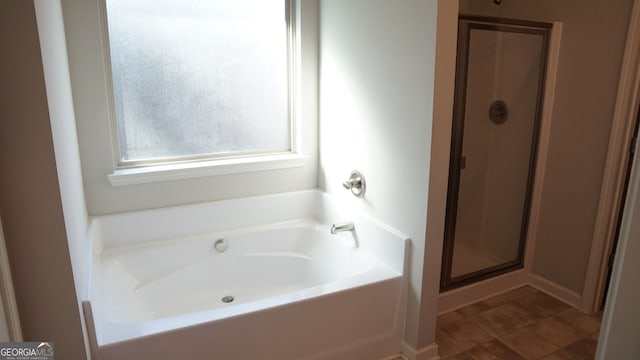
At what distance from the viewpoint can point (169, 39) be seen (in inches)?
95.0

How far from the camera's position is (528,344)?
2.34 meters

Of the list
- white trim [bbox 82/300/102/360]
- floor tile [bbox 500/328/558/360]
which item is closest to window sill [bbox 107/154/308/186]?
white trim [bbox 82/300/102/360]

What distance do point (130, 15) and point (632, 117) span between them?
2.77 meters

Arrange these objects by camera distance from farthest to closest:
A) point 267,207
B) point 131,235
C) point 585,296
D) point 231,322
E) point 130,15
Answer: point 267,207
point 585,296
point 131,235
point 130,15
point 231,322

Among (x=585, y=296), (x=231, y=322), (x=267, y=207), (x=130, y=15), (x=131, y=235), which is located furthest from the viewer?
(x=267, y=207)

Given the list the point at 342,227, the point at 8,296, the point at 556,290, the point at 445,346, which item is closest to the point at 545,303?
the point at 556,290

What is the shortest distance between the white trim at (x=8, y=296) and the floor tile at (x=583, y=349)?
8.06ft

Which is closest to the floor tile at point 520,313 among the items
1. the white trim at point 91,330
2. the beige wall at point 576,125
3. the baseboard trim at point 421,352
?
the beige wall at point 576,125

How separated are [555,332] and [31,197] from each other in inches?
103

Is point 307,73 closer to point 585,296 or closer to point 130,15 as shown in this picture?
point 130,15

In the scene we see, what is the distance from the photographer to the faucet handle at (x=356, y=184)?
2.44 m

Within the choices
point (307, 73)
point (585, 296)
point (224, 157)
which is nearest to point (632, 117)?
point (585, 296)

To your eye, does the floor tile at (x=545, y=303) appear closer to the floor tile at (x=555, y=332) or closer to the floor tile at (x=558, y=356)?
the floor tile at (x=555, y=332)

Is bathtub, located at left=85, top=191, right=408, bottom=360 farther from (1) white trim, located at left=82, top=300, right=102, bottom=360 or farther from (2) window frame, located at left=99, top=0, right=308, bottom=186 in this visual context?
(2) window frame, located at left=99, top=0, right=308, bottom=186
